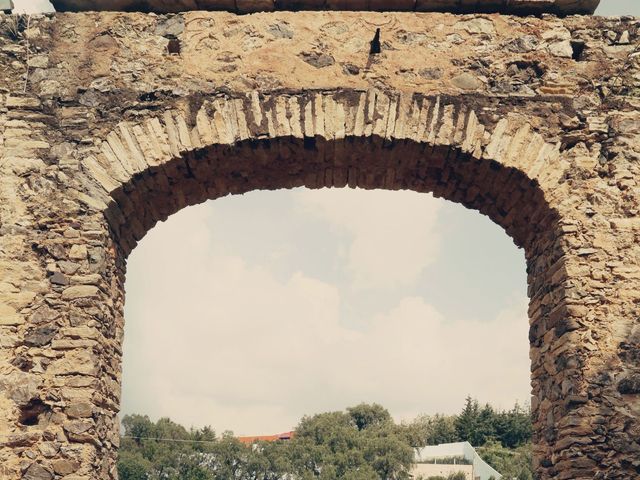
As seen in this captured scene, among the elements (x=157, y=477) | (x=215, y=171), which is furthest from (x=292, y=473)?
(x=215, y=171)

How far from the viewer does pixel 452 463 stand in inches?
1400

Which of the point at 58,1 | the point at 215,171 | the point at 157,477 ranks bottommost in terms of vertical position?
the point at 157,477

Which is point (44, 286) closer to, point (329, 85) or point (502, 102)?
point (329, 85)

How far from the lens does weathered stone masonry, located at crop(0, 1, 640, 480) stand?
4.45 m

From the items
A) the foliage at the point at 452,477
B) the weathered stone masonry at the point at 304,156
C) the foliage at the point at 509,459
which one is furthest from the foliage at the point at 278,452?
the weathered stone masonry at the point at 304,156

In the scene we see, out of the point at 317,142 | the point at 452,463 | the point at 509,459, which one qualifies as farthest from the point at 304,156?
the point at 452,463

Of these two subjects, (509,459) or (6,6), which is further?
(509,459)

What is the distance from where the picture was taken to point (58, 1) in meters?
5.26

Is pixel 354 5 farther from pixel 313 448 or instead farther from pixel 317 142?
pixel 313 448

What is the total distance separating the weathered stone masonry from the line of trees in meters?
32.3

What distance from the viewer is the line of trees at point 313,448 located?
36.2 m

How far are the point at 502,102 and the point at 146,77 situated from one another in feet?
7.72

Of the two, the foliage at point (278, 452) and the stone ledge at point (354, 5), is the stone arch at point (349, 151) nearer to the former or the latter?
the stone ledge at point (354, 5)

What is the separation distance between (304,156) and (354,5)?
1.11m
